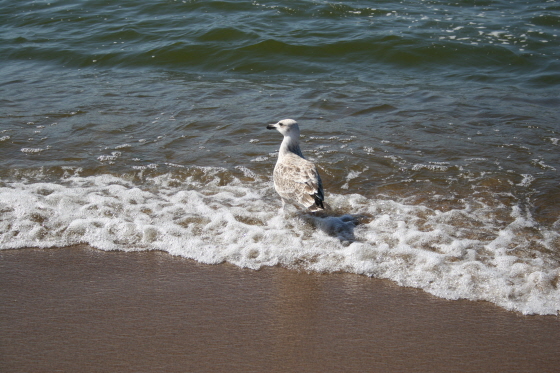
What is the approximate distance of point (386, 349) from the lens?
339 cm

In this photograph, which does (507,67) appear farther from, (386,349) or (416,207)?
(386,349)

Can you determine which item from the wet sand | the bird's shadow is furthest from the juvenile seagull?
the wet sand

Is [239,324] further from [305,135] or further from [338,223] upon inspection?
[305,135]

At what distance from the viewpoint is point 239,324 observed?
3.64m

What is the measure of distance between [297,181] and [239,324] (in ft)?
5.86

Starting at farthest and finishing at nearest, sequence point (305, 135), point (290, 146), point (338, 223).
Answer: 1. point (305, 135)
2. point (290, 146)
3. point (338, 223)

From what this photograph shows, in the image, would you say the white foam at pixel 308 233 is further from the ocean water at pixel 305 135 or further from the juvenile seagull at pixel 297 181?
the juvenile seagull at pixel 297 181

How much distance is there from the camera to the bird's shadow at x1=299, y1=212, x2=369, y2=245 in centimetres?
477

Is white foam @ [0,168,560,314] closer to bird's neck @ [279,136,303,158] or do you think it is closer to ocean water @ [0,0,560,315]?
ocean water @ [0,0,560,315]

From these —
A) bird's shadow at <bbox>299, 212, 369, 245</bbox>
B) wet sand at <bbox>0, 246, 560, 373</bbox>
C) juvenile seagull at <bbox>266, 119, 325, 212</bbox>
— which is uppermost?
juvenile seagull at <bbox>266, 119, 325, 212</bbox>

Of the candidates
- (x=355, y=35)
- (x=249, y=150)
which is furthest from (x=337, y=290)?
(x=355, y=35)

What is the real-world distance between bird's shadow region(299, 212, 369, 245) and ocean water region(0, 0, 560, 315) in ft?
0.08

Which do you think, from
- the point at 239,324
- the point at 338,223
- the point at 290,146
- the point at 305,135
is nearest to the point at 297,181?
the point at 338,223

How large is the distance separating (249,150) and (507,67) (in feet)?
19.4
